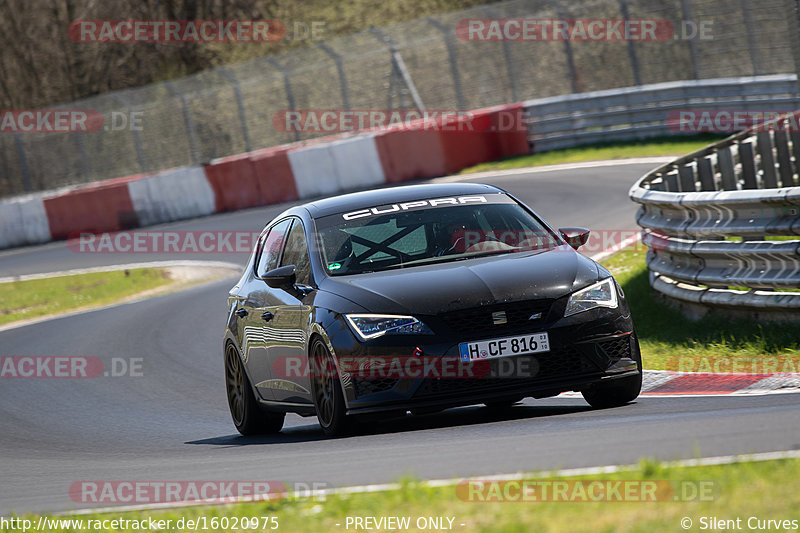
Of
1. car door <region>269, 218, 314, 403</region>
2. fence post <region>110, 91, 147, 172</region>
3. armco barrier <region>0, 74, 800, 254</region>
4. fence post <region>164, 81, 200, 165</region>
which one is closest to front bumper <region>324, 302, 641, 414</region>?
car door <region>269, 218, 314, 403</region>

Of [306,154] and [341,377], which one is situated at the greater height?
[341,377]

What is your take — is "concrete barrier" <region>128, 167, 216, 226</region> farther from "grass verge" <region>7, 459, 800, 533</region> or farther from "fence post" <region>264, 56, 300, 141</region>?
"grass verge" <region>7, 459, 800, 533</region>

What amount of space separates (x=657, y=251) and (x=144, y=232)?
1694 cm

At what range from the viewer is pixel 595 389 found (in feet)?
26.6

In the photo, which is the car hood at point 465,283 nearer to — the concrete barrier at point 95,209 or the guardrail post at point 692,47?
the guardrail post at point 692,47

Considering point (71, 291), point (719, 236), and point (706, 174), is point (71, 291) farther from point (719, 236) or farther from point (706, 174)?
point (719, 236)

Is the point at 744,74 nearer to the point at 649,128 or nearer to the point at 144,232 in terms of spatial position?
the point at 649,128

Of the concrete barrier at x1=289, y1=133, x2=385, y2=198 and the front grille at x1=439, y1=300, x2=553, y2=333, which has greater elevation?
the front grille at x1=439, y1=300, x2=553, y2=333

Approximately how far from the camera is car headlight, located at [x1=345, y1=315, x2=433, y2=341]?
24.0 ft

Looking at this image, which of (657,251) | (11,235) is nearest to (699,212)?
(657,251)

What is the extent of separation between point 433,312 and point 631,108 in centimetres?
2059

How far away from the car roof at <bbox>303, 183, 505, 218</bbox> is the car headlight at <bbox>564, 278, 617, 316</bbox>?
1.49m

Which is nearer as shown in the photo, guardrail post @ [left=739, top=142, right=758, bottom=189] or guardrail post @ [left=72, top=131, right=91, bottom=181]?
guardrail post @ [left=739, top=142, right=758, bottom=189]

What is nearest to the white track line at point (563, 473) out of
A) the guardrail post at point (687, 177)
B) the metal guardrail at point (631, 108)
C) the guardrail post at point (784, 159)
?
the guardrail post at point (687, 177)
